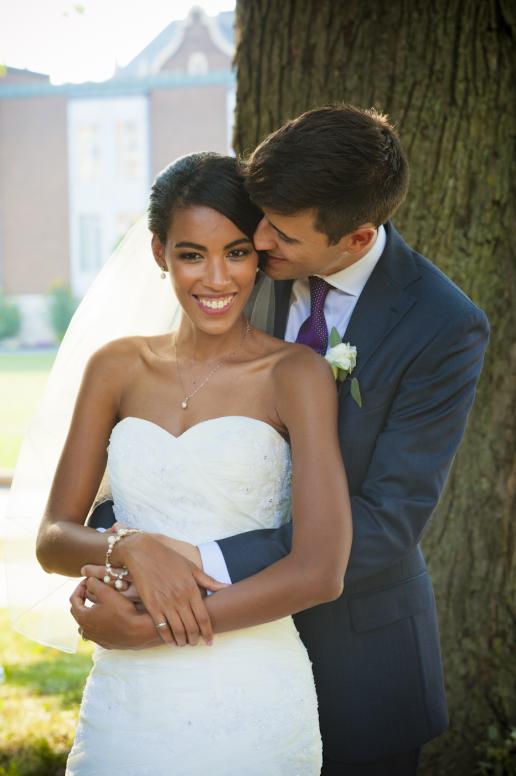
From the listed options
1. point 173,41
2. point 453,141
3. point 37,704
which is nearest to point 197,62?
point 173,41

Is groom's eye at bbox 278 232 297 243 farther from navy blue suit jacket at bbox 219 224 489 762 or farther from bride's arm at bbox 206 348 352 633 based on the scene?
bride's arm at bbox 206 348 352 633

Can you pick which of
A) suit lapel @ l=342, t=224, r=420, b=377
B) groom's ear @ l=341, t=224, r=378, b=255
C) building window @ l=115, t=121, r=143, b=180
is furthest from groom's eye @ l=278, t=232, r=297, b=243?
building window @ l=115, t=121, r=143, b=180

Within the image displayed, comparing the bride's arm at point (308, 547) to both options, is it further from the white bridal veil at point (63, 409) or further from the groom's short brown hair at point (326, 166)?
the white bridal veil at point (63, 409)

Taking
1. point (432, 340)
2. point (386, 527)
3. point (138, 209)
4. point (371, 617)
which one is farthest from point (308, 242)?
point (138, 209)

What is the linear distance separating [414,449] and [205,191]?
869 mm

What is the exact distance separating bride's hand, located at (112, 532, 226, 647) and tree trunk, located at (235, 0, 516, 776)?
1923mm

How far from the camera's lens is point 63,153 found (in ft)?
133

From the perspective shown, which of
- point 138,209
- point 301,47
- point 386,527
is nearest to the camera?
point 386,527

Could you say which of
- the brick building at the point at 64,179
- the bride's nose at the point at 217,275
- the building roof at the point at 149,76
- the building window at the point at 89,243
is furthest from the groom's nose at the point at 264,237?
the building window at the point at 89,243

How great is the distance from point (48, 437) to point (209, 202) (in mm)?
1013

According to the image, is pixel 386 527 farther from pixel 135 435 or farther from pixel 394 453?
pixel 135 435

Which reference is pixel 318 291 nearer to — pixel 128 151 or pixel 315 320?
pixel 315 320

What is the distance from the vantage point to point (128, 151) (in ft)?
130

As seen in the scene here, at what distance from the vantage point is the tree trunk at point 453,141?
3.82m
